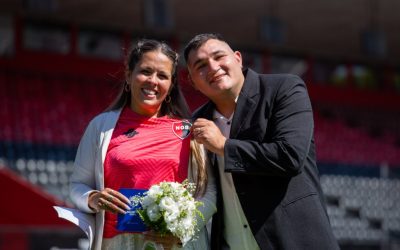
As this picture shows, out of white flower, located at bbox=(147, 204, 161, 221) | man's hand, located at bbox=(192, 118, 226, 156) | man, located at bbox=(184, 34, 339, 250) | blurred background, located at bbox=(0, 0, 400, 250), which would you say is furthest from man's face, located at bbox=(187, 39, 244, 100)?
blurred background, located at bbox=(0, 0, 400, 250)

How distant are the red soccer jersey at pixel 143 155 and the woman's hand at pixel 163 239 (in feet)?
0.59

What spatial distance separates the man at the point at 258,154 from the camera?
278cm

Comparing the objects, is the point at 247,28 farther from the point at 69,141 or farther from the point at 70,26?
the point at 69,141

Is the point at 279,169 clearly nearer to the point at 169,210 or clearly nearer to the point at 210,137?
the point at 210,137

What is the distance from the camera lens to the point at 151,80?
306 centimetres

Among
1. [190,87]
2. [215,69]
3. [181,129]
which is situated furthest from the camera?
[190,87]

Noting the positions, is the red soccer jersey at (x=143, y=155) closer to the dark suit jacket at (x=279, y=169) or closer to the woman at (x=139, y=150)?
the woman at (x=139, y=150)

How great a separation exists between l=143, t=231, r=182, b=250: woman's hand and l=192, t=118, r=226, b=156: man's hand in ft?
1.18

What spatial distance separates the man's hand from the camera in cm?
279

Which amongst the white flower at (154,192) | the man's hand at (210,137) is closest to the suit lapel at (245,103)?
the man's hand at (210,137)

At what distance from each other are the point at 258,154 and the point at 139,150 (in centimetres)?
51

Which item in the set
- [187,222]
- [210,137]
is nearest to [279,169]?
[210,137]

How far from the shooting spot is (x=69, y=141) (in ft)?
32.8

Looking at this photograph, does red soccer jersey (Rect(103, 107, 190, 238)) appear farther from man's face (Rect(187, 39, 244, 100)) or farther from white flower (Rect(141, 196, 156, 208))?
man's face (Rect(187, 39, 244, 100))
